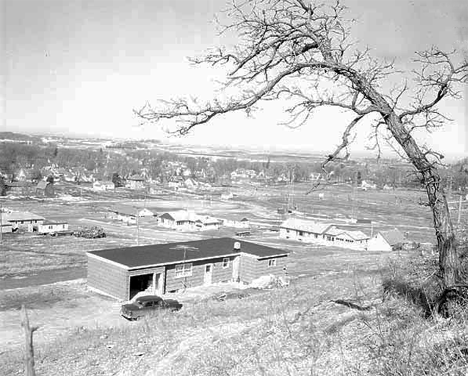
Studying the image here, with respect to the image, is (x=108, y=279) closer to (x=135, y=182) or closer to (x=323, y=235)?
(x=323, y=235)

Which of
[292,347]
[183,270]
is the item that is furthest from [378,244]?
[292,347]

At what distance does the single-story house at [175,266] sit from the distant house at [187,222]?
3816 centimetres

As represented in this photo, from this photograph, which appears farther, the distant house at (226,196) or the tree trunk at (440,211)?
the distant house at (226,196)

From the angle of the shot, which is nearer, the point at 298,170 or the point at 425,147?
the point at 425,147

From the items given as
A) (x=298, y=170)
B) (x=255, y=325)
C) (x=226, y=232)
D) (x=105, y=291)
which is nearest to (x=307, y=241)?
(x=226, y=232)

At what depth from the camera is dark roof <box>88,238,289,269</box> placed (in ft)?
80.3

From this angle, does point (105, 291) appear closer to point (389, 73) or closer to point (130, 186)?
point (389, 73)

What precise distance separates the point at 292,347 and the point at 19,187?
4470 inches

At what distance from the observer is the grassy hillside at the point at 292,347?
17.6 ft

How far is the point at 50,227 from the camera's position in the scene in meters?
60.6

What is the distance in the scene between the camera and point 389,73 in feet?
22.2

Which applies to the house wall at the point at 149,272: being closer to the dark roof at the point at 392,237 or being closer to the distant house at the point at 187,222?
the dark roof at the point at 392,237

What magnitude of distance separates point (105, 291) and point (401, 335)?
69.1ft

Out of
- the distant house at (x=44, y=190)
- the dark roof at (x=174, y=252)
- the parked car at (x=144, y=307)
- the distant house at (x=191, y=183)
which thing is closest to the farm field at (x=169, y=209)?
the distant house at (x=44, y=190)
